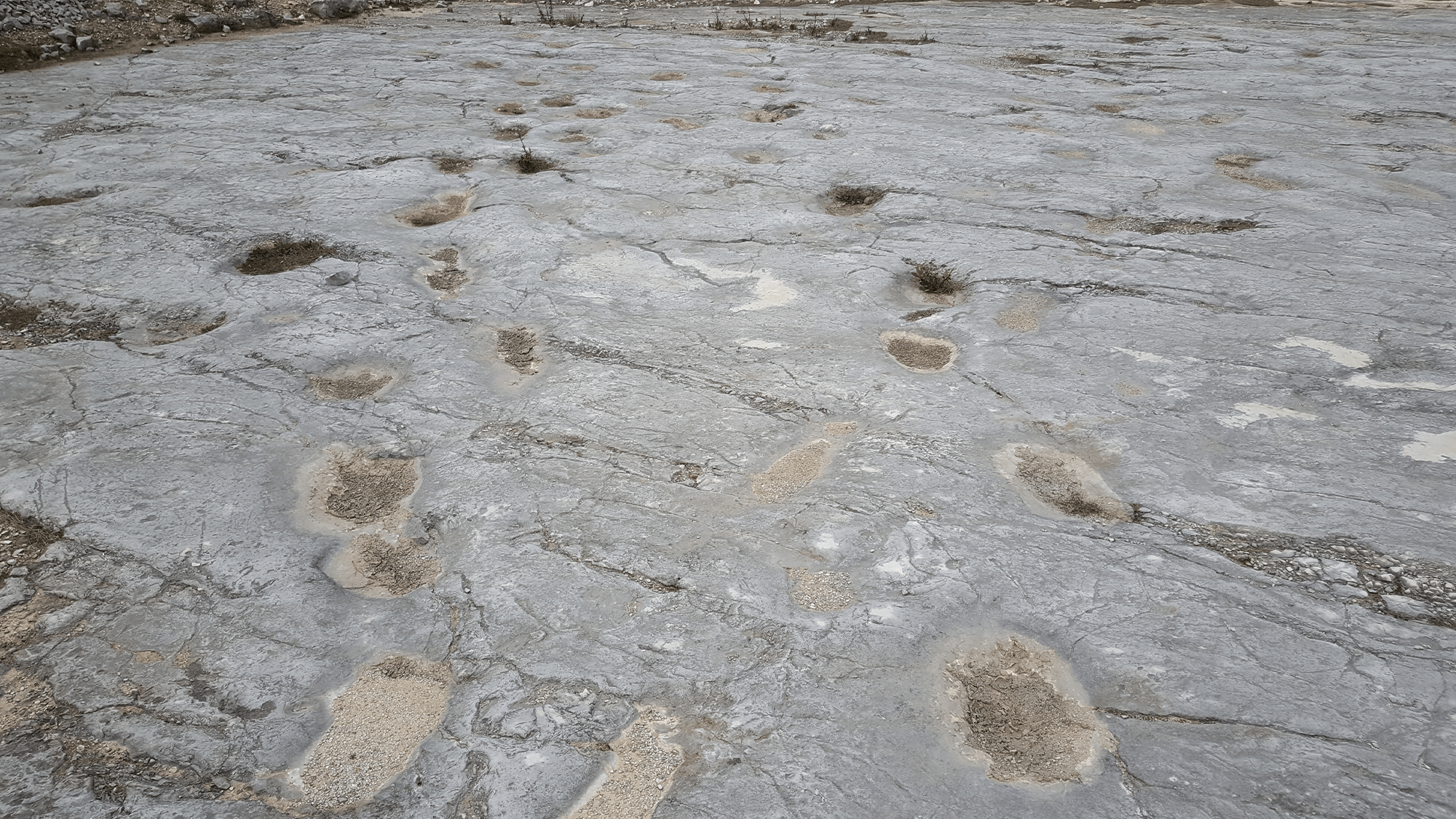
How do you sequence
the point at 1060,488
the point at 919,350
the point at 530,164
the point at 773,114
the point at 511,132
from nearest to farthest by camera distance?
the point at 1060,488, the point at 919,350, the point at 530,164, the point at 511,132, the point at 773,114

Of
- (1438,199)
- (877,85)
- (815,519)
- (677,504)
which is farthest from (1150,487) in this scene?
(877,85)

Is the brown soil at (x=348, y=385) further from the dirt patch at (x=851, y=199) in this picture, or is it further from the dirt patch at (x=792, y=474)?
the dirt patch at (x=851, y=199)

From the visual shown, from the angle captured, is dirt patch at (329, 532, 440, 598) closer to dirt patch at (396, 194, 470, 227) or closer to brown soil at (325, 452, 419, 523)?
brown soil at (325, 452, 419, 523)

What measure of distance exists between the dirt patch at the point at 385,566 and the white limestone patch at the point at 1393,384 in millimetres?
3244

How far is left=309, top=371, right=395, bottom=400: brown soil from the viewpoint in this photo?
3037 millimetres

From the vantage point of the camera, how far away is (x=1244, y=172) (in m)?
4.66

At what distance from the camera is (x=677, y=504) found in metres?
2.49

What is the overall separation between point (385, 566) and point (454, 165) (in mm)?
3401

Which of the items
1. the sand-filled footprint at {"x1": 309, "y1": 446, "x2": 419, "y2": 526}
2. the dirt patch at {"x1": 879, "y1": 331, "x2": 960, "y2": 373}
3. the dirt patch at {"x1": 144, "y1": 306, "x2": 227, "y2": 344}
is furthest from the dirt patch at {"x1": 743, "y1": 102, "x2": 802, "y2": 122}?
the sand-filled footprint at {"x1": 309, "y1": 446, "x2": 419, "y2": 526}

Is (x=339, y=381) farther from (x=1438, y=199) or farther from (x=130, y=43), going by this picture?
(x=130, y=43)

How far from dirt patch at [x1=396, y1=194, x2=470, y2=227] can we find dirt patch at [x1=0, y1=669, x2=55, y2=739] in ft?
9.51

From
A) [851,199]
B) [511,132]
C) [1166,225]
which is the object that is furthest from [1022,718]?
[511,132]

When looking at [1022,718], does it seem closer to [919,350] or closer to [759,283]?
[919,350]

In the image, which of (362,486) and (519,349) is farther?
(519,349)
